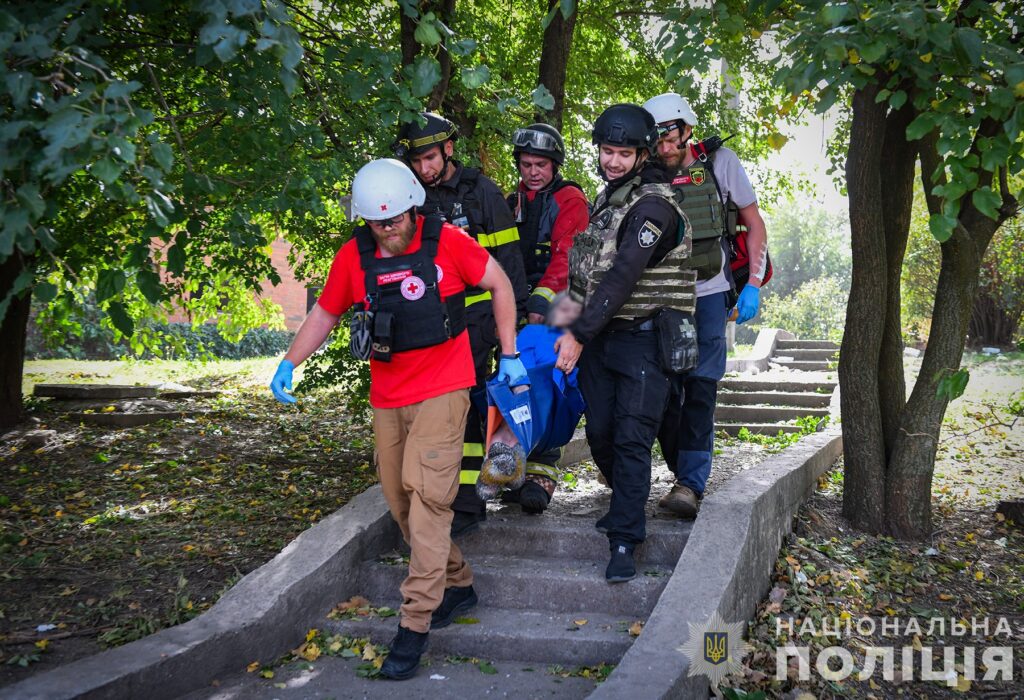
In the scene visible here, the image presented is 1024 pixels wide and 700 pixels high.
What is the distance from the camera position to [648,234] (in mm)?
4219

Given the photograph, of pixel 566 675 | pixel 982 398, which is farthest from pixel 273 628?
pixel 982 398

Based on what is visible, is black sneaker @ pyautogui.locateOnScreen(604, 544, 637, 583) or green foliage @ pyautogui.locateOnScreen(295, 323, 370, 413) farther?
green foliage @ pyautogui.locateOnScreen(295, 323, 370, 413)

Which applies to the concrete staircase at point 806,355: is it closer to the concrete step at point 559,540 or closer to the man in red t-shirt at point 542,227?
the man in red t-shirt at point 542,227

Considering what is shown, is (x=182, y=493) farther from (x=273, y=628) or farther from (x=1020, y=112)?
(x=1020, y=112)

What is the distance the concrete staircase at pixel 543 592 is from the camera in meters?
4.11

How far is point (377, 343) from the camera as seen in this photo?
4.00 metres

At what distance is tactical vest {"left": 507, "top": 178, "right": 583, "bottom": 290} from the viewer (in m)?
5.32

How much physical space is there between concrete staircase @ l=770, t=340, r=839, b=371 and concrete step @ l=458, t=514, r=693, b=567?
10.5 meters

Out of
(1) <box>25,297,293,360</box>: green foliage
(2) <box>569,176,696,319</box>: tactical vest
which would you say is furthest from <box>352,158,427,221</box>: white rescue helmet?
(1) <box>25,297,293,360</box>: green foliage

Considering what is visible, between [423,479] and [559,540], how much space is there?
47.0 inches

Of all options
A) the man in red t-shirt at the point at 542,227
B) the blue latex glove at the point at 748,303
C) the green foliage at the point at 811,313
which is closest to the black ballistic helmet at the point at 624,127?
Result: the man in red t-shirt at the point at 542,227

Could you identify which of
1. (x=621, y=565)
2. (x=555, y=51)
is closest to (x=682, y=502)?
(x=621, y=565)

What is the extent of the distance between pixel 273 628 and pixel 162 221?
6.36 ft

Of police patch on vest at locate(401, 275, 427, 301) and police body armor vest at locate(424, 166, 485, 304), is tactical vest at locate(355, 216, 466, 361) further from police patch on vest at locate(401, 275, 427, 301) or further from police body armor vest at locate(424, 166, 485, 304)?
police body armor vest at locate(424, 166, 485, 304)
